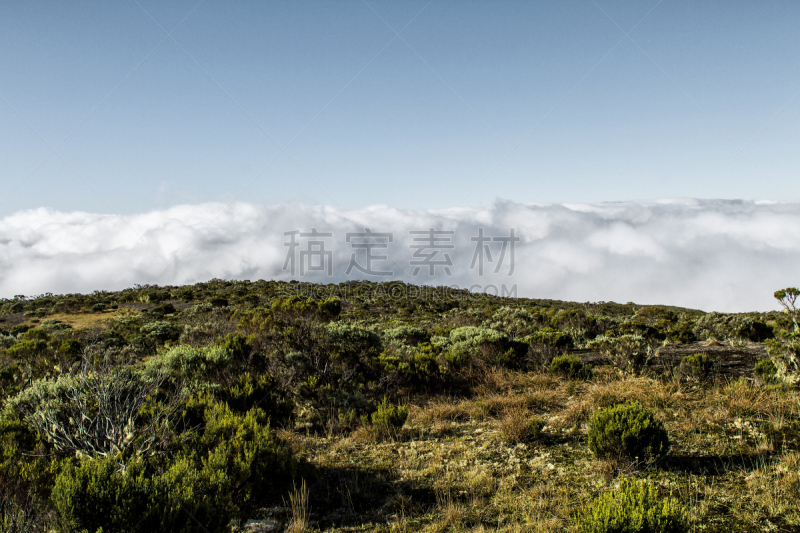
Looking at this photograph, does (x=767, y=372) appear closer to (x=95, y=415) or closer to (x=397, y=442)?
(x=397, y=442)

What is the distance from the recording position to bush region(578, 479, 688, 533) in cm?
278

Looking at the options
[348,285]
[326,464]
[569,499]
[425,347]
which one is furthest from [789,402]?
[348,285]

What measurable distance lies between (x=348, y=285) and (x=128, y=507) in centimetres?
4638

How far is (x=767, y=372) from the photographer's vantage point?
7121 millimetres

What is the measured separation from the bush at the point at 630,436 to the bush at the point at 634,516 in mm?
1540

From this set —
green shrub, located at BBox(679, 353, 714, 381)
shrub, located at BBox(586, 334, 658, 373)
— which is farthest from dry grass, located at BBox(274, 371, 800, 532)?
shrub, located at BBox(586, 334, 658, 373)

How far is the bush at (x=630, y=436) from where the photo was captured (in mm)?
4418

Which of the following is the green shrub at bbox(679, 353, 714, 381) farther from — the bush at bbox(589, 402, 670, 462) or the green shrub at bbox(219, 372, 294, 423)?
the green shrub at bbox(219, 372, 294, 423)

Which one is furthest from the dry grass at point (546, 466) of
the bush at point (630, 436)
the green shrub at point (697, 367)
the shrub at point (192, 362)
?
the shrub at point (192, 362)

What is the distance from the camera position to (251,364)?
866 cm

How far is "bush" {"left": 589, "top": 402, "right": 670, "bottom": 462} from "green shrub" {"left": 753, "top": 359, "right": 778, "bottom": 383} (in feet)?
13.5

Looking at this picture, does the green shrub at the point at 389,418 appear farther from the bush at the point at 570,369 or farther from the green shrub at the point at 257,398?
the bush at the point at 570,369

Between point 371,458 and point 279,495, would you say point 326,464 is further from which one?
point 279,495

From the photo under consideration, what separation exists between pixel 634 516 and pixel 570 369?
21.1 feet
